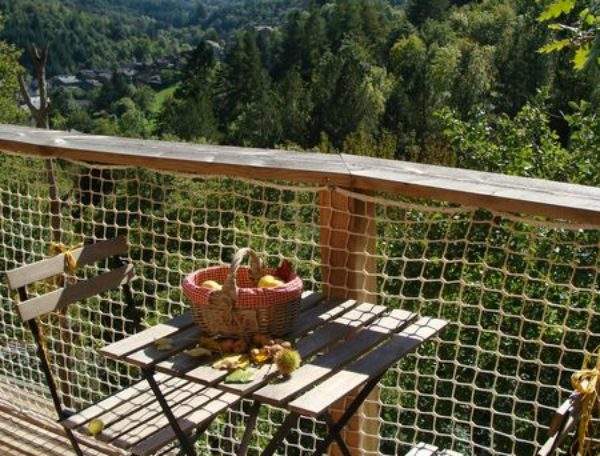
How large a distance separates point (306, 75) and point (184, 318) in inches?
2193

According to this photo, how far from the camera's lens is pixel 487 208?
1819mm

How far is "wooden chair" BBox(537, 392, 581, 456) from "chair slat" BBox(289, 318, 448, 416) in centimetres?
Answer: 40

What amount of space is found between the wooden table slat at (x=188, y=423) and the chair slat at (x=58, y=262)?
0.51m

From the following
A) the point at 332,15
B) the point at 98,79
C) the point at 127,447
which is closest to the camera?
the point at 127,447

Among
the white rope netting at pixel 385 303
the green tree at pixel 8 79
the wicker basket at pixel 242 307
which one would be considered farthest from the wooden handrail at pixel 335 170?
the green tree at pixel 8 79

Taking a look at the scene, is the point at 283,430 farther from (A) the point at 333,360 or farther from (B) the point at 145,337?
(B) the point at 145,337

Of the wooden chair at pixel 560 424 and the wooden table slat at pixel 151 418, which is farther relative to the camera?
the wooden table slat at pixel 151 418

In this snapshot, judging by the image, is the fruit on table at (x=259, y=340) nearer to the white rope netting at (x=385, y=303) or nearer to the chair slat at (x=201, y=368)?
the chair slat at (x=201, y=368)

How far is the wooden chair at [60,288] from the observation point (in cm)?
208

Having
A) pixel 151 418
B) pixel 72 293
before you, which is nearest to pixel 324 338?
pixel 151 418

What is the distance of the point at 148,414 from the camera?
6.90 ft

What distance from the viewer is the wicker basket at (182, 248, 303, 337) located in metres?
1.75

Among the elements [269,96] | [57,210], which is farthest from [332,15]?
[57,210]

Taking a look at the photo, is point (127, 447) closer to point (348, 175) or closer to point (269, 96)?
point (348, 175)
